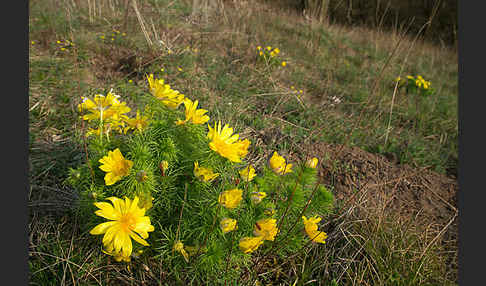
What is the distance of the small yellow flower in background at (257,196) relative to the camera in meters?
1.23

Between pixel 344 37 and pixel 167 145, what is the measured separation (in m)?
6.38

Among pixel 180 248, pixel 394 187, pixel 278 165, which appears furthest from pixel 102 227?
pixel 394 187

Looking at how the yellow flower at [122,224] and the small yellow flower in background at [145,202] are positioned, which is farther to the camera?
the small yellow flower in background at [145,202]

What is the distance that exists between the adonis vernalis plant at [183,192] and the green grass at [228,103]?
0.21 m

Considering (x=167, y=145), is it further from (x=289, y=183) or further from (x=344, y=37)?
(x=344, y=37)

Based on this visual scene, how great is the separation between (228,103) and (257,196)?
5.45 feet

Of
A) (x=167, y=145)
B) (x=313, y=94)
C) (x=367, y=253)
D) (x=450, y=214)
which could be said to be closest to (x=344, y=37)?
(x=313, y=94)

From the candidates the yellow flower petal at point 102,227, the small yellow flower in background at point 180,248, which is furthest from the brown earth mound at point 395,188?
the yellow flower petal at point 102,227

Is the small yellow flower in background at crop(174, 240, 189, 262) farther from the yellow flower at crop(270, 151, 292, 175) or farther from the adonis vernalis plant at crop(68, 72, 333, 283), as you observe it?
the yellow flower at crop(270, 151, 292, 175)

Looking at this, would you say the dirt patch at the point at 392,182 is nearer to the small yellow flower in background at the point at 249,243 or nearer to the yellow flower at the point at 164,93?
the small yellow flower in background at the point at 249,243

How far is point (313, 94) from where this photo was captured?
3.83 metres

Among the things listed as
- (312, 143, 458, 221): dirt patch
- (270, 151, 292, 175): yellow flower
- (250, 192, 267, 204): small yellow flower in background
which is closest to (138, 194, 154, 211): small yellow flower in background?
(250, 192, 267, 204): small yellow flower in background

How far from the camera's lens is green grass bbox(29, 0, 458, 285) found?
1456mm

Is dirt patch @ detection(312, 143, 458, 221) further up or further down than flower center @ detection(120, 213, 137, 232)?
further down
